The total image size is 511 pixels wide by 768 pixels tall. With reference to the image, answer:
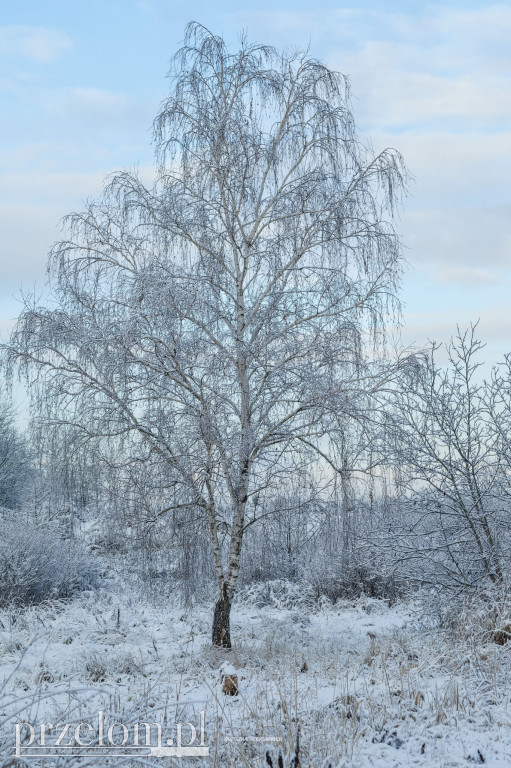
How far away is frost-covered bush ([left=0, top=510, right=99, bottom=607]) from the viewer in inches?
468

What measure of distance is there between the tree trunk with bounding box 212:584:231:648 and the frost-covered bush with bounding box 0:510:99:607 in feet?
17.2

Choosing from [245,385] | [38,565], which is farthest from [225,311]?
[38,565]

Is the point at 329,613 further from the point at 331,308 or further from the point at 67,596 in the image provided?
the point at 331,308

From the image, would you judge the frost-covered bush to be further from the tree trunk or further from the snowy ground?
the tree trunk

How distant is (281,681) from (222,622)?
230cm

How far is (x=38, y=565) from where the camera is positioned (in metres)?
12.5

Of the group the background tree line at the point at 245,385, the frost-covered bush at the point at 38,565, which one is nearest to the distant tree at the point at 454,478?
the background tree line at the point at 245,385

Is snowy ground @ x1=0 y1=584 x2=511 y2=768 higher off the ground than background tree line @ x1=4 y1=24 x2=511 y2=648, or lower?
lower

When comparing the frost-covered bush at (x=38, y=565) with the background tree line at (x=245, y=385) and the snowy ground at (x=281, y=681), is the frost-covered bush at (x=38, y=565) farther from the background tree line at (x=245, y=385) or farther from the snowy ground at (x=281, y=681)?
the background tree line at (x=245, y=385)

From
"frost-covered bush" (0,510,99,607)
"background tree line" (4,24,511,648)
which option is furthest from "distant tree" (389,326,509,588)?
"frost-covered bush" (0,510,99,607)

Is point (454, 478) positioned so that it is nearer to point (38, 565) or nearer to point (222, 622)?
point (222, 622)

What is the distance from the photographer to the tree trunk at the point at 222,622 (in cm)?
819

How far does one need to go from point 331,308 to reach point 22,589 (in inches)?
334

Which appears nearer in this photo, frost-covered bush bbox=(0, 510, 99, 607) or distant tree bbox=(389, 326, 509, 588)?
distant tree bbox=(389, 326, 509, 588)
